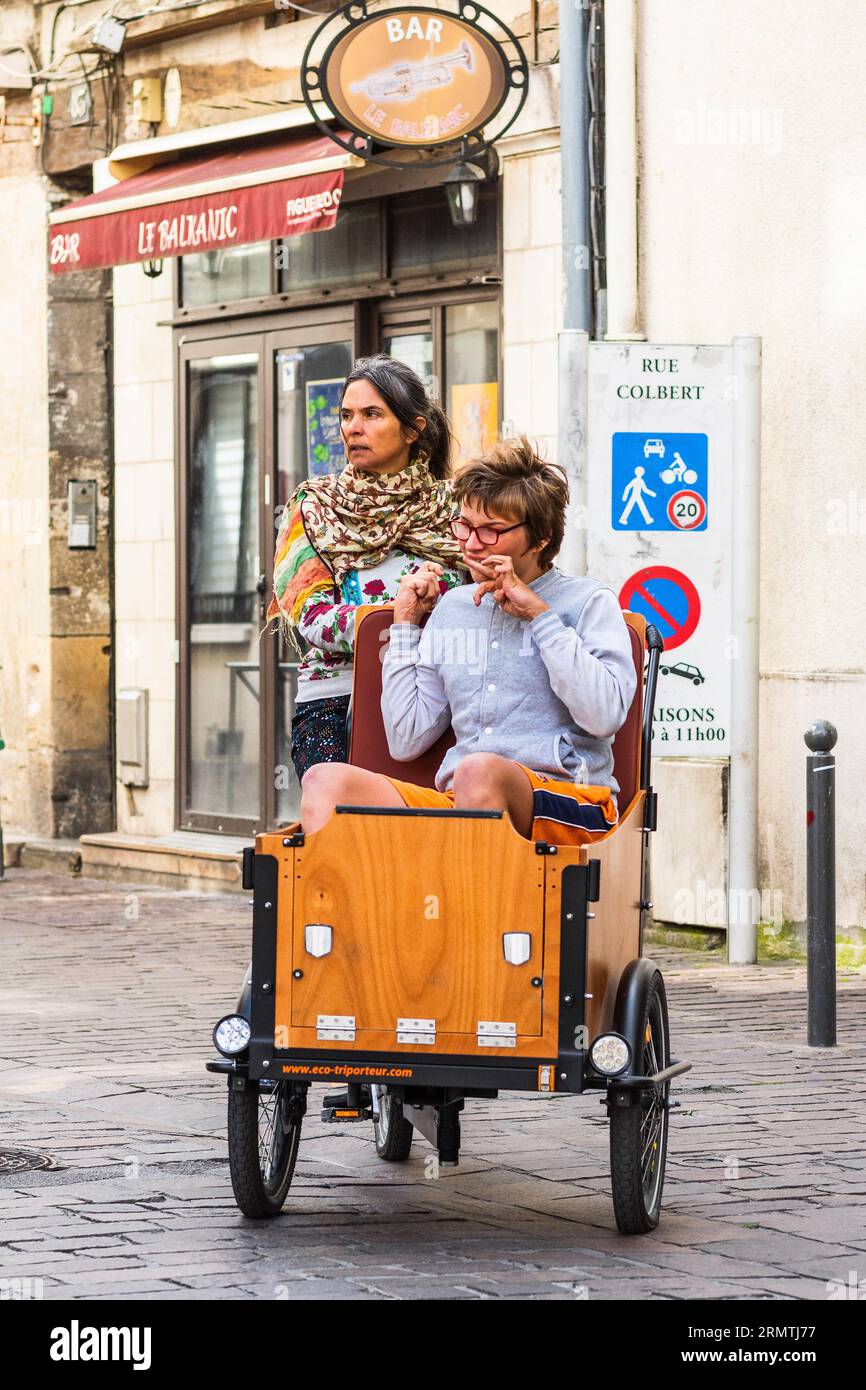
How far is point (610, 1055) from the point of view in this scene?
15.8 feet

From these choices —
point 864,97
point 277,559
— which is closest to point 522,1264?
point 277,559

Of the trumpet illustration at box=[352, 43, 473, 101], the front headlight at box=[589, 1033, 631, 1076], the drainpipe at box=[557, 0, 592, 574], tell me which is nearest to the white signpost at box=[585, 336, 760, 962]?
the drainpipe at box=[557, 0, 592, 574]

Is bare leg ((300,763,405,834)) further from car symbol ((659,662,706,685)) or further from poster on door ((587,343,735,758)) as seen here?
car symbol ((659,662,706,685))

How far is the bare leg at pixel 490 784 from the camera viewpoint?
4941 millimetres

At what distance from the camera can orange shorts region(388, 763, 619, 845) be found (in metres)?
5.08

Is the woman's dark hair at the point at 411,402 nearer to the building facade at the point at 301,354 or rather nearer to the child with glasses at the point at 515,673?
the child with glasses at the point at 515,673

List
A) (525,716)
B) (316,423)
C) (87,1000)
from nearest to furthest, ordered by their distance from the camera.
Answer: (525,716) → (87,1000) → (316,423)

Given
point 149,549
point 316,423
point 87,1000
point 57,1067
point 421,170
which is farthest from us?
point 149,549

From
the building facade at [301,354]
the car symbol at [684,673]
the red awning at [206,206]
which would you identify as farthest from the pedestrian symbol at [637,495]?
the red awning at [206,206]

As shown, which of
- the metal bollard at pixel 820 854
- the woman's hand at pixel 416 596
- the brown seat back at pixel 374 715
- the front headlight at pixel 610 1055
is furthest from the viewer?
the metal bollard at pixel 820 854

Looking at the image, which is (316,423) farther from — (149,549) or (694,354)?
(694,354)

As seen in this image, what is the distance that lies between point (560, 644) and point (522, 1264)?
134 centimetres

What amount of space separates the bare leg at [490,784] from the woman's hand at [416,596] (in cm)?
57

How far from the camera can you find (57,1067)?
7391 mm
